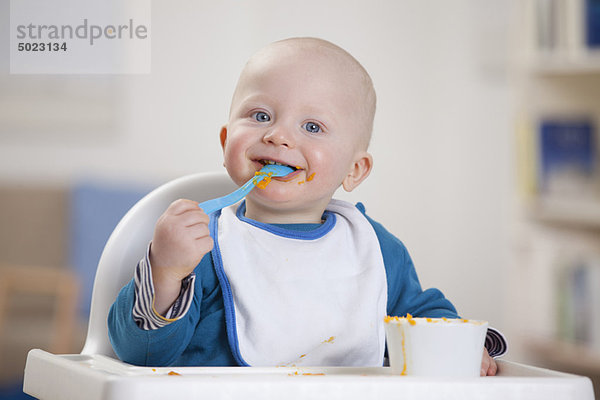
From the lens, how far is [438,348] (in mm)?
555

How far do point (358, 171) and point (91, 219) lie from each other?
5.89ft

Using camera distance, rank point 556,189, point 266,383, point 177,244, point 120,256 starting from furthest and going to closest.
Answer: point 556,189 < point 120,256 < point 177,244 < point 266,383

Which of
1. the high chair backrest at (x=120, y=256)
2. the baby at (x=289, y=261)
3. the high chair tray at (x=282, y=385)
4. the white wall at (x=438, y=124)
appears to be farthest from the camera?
the white wall at (x=438, y=124)

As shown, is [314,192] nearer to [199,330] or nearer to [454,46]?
[199,330]

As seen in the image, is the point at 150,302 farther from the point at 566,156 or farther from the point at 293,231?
the point at 566,156

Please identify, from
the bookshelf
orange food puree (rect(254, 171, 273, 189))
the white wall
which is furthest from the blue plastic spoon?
the white wall

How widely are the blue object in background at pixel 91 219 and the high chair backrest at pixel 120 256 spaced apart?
1631 millimetres

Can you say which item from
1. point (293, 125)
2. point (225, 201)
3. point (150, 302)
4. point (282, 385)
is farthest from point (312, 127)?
point (282, 385)

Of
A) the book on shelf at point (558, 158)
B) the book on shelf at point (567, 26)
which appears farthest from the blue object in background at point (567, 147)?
the book on shelf at point (567, 26)

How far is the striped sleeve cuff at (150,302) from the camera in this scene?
67cm

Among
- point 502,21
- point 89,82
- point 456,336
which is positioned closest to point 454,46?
point 502,21

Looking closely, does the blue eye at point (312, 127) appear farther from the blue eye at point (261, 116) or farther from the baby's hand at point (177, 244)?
the baby's hand at point (177, 244)

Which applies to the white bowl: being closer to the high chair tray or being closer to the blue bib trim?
the high chair tray

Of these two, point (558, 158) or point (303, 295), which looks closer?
point (303, 295)
